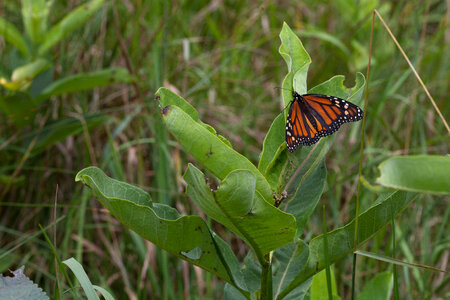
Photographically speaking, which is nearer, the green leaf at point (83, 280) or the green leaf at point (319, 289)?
the green leaf at point (83, 280)

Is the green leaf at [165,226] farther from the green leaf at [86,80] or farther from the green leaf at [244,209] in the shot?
the green leaf at [86,80]

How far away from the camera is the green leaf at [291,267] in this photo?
1164 mm

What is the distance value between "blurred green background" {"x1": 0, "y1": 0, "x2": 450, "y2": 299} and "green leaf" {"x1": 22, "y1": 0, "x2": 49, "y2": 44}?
6 centimetres

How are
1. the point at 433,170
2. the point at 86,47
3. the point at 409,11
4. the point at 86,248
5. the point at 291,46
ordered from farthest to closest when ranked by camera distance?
1. the point at 409,11
2. the point at 86,47
3. the point at 86,248
4. the point at 291,46
5. the point at 433,170

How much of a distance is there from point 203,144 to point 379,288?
27.0 inches

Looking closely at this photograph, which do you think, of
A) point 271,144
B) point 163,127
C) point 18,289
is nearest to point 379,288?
point 271,144

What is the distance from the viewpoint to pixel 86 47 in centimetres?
298

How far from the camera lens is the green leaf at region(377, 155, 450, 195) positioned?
0.70 m

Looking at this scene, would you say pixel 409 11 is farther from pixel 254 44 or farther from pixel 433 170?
pixel 433 170

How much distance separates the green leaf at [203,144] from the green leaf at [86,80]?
142cm

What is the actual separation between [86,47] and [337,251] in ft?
7.58

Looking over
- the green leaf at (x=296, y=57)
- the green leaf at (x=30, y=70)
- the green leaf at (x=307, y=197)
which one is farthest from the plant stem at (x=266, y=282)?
the green leaf at (x=30, y=70)

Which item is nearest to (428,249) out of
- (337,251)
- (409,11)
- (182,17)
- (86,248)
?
(337,251)

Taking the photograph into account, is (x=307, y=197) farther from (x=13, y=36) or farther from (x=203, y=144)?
(x=13, y=36)
